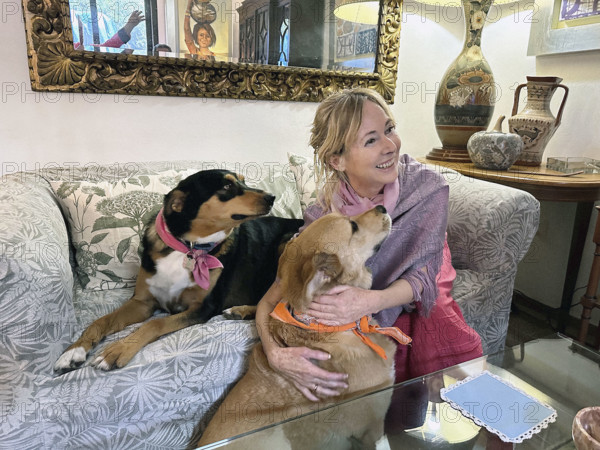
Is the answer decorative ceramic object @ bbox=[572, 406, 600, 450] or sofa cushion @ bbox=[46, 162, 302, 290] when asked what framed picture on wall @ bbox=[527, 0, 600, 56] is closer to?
decorative ceramic object @ bbox=[572, 406, 600, 450]

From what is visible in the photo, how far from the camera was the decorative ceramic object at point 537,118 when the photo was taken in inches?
76.8

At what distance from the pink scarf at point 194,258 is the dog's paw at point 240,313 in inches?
4.4

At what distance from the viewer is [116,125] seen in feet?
5.98

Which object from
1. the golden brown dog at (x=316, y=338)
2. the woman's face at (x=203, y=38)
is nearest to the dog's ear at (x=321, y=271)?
the golden brown dog at (x=316, y=338)

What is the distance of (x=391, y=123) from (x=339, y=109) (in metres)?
0.17

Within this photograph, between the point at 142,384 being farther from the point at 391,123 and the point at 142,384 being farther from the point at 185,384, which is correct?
the point at 391,123

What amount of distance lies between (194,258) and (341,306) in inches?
19.1

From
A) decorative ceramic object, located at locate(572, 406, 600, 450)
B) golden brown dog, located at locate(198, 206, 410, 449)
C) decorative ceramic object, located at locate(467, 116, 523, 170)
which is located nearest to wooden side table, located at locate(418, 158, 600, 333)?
decorative ceramic object, located at locate(467, 116, 523, 170)

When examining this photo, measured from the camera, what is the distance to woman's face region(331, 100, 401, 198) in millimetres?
1263

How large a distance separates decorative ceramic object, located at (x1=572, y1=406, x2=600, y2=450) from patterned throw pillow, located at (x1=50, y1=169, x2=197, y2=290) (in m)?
1.29

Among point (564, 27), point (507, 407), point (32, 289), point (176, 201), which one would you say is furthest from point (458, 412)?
point (564, 27)

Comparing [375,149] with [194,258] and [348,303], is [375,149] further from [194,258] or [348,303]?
[194,258]

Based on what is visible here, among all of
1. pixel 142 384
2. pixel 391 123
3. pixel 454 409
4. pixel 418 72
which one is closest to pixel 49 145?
pixel 142 384

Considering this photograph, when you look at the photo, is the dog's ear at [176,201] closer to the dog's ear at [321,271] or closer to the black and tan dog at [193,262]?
the black and tan dog at [193,262]
